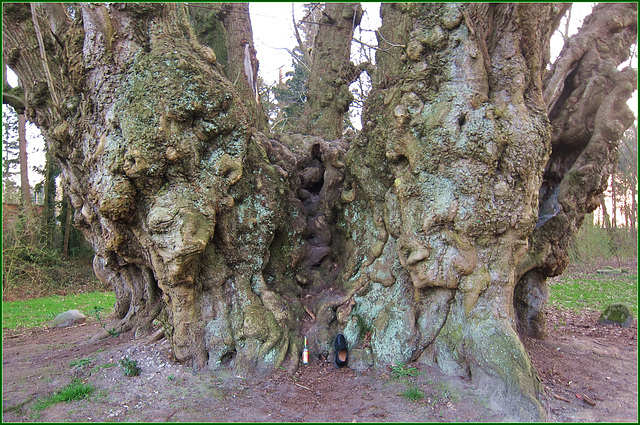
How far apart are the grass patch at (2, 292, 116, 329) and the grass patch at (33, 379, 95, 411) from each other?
5277 mm

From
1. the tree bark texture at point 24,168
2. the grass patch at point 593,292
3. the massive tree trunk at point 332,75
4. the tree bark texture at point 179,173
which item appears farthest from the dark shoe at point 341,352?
the tree bark texture at point 24,168

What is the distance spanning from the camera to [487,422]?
11.7 feet

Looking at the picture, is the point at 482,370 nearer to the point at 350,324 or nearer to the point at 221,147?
the point at 350,324

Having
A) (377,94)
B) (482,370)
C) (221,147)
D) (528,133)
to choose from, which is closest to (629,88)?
(528,133)

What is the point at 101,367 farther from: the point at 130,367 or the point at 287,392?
the point at 287,392

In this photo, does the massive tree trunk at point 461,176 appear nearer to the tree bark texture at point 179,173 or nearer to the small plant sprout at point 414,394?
the small plant sprout at point 414,394

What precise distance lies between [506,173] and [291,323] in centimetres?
303

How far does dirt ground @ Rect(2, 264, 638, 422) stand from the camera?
3.71 metres

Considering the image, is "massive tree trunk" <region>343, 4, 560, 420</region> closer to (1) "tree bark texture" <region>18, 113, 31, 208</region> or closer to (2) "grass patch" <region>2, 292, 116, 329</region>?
(2) "grass patch" <region>2, 292, 116, 329</region>

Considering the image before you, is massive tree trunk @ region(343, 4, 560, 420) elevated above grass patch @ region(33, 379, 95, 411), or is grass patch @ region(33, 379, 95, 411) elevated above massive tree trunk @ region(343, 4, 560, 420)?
massive tree trunk @ region(343, 4, 560, 420)

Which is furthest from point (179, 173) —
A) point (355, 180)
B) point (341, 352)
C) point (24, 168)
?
point (24, 168)

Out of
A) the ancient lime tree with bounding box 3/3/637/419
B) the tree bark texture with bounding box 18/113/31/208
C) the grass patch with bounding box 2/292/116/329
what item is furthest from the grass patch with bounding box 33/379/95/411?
the tree bark texture with bounding box 18/113/31/208

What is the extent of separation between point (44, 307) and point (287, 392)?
32.0 feet

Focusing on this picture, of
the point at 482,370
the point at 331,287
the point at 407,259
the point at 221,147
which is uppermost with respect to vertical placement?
the point at 221,147
